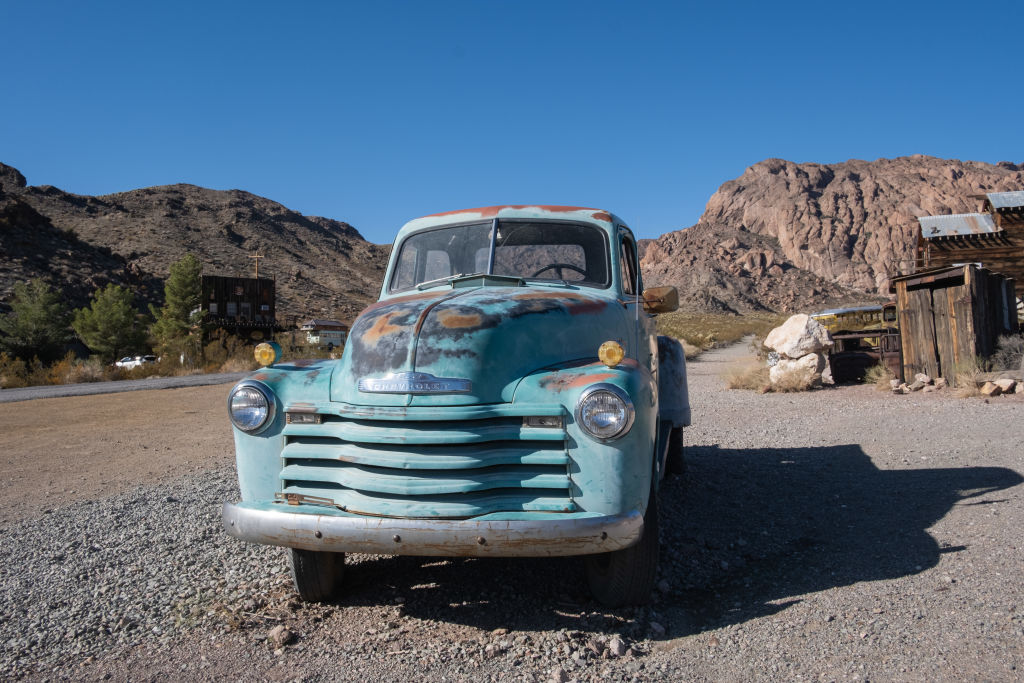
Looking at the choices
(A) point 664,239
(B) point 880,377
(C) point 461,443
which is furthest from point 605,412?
(A) point 664,239

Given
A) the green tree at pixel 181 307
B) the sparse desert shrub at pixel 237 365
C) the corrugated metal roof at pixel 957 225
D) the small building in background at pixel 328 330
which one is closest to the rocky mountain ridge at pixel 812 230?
the corrugated metal roof at pixel 957 225

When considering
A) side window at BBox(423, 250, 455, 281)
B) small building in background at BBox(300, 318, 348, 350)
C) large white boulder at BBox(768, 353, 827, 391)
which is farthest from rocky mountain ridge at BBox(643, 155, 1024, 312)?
side window at BBox(423, 250, 455, 281)

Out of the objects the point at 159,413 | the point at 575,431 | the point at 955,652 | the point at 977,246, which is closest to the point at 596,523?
the point at 575,431

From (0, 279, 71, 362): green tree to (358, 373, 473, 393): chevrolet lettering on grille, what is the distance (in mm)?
26017

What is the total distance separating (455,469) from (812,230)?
144 m

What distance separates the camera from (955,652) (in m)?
Answer: 2.79

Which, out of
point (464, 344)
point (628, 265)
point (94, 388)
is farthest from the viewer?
point (94, 388)

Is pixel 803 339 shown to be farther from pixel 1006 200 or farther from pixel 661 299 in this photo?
pixel 1006 200

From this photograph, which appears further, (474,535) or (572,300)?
(572,300)

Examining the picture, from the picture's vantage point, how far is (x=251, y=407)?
3.34 m

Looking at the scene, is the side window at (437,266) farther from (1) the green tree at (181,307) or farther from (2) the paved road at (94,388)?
(1) the green tree at (181,307)

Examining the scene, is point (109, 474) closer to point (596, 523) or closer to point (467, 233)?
point (467, 233)

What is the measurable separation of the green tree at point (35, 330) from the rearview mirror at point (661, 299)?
25.8 m

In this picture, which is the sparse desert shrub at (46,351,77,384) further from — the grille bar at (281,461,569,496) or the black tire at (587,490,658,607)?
the black tire at (587,490,658,607)
